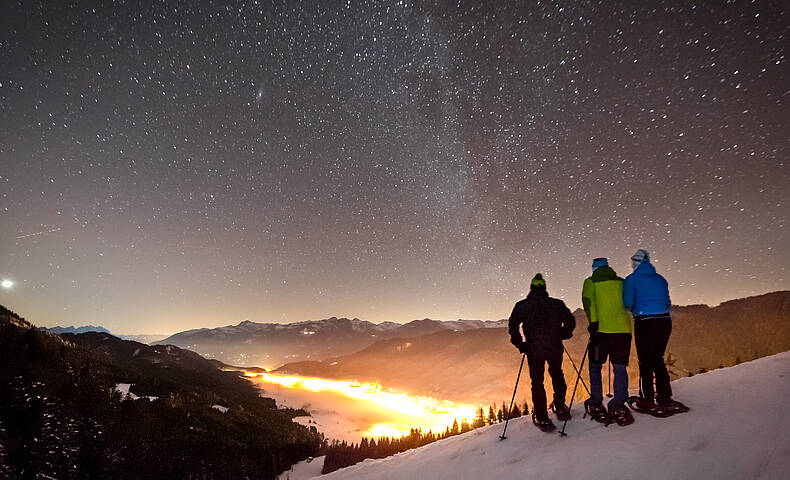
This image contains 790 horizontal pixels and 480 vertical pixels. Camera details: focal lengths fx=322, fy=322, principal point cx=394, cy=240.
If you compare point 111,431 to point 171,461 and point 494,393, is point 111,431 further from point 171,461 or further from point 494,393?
point 494,393

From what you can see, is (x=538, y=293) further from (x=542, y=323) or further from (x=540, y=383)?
(x=540, y=383)

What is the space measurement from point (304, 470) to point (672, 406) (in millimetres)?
16936

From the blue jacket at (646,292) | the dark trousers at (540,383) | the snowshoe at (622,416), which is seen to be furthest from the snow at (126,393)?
the blue jacket at (646,292)

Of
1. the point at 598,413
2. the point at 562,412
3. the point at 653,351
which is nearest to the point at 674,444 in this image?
the point at 598,413

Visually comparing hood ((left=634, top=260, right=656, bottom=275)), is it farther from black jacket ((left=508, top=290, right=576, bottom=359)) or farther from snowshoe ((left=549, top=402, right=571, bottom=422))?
snowshoe ((left=549, top=402, right=571, bottom=422))

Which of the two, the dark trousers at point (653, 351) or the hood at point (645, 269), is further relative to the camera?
the hood at point (645, 269)

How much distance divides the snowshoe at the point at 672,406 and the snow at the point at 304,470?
47.0 feet

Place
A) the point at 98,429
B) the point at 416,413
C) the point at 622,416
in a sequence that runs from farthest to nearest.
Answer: the point at 416,413 < the point at 98,429 < the point at 622,416

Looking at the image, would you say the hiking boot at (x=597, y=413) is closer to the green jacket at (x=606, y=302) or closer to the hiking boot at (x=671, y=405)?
the hiking boot at (x=671, y=405)

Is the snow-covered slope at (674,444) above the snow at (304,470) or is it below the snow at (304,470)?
above

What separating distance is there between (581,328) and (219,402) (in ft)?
233

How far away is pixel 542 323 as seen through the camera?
20.1ft

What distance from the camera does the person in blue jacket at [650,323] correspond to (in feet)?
17.8

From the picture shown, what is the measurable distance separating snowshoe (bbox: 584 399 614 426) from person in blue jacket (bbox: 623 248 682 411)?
1.81 ft
